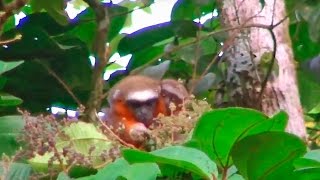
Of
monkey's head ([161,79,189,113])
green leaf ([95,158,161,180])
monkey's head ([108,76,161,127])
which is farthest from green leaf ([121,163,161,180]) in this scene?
monkey's head ([108,76,161,127])

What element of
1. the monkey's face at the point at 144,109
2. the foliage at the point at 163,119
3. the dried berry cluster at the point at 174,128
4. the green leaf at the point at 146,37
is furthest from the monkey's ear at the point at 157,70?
the dried berry cluster at the point at 174,128

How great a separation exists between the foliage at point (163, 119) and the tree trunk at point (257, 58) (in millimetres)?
58

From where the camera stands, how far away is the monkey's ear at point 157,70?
2468 mm

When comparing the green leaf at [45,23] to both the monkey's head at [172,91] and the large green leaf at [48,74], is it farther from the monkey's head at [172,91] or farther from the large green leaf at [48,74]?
the monkey's head at [172,91]

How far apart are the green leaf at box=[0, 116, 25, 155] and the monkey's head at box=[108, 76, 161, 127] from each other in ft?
2.64

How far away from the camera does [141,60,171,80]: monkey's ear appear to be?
247 centimetres

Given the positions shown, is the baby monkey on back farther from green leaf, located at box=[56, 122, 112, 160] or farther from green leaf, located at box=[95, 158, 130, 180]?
green leaf, located at box=[95, 158, 130, 180]

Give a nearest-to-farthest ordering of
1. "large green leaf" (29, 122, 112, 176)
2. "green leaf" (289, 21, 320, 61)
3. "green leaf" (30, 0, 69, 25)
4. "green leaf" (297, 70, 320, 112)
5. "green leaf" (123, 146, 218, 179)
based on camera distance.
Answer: "green leaf" (123, 146, 218, 179)
"large green leaf" (29, 122, 112, 176)
"green leaf" (30, 0, 69, 25)
"green leaf" (297, 70, 320, 112)
"green leaf" (289, 21, 320, 61)

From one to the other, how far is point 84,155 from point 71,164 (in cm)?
8

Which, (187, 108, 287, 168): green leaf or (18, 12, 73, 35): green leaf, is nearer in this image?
(187, 108, 287, 168): green leaf

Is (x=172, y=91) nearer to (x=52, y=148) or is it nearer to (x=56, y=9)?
(x=56, y=9)

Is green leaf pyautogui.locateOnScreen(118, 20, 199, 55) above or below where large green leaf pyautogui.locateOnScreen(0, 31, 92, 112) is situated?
above

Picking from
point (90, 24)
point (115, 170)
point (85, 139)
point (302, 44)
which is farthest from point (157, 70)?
point (115, 170)

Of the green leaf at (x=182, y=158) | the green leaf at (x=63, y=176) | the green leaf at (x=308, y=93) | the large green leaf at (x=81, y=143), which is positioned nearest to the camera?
the green leaf at (x=182, y=158)
